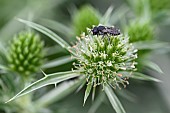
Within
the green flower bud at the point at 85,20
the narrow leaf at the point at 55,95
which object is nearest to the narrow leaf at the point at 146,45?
the green flower bud at the point at 85,20

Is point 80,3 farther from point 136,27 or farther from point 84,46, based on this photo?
point 84,46

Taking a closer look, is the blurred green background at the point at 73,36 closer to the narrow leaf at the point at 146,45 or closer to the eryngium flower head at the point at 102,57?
the narrow leaf at the point at 146,45

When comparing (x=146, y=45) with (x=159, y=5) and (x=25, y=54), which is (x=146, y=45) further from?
(x=25, y=54)

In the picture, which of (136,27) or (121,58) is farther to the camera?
(136,27)

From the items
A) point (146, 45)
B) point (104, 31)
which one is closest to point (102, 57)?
point (104, 31)

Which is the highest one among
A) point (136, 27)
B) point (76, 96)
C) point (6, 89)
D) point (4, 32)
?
point (4, 32)

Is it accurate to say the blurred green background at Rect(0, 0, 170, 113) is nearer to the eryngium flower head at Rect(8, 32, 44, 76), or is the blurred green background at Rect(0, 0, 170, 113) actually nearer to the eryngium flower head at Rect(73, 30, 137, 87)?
the eryngium flower head at Rect(8, 32, 44, 76)

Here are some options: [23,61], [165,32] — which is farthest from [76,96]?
[165,32]

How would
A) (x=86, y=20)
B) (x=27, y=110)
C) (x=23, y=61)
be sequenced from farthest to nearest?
(x=86, y=20) < (x=27, y=110) < (x=23, y=61)

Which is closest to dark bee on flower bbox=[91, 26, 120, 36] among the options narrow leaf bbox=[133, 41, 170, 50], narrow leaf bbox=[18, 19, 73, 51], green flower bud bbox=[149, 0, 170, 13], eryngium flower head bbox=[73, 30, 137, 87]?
eryngium flower head bbox=[73, 30, 137, 87]
